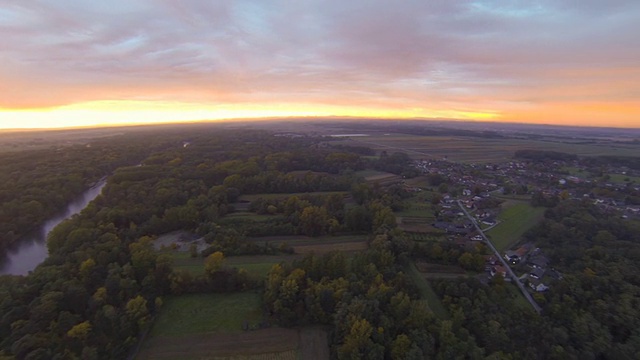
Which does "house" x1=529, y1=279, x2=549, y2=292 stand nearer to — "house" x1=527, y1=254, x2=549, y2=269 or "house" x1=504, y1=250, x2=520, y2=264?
"house" x1=527, y1=254, x2=549, y2=269

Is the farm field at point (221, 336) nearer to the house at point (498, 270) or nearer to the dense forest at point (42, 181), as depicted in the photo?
the house at point (498, 270)


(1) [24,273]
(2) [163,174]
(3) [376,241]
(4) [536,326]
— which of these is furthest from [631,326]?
(2) [163,174]

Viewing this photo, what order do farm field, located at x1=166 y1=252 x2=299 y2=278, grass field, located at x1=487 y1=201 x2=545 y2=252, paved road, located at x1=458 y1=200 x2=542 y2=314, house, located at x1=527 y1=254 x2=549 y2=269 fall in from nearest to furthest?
paved road, located at x1=458 y1=200 x2=542 y2=314
farm field, located at x1=166 y1=252 x2=299 y2=278
house, located at x1=527 y1=254 x2=549 y2=269
grass field, located at x1=487 y1=201 x2=545 y2=252

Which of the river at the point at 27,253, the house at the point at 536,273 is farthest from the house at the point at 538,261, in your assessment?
the river at the point at 27,253

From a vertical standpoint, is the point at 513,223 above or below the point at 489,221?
below

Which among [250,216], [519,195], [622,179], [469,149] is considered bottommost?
[250,216]

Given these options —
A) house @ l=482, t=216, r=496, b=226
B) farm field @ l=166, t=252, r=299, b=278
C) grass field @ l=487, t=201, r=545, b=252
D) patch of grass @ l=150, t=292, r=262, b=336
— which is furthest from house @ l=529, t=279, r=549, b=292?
patch of grass @ l=150, t=292, r=262, b=336

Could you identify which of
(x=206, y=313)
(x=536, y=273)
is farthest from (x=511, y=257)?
(x=206, y=313)

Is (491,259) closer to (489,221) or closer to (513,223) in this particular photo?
(489,221)
